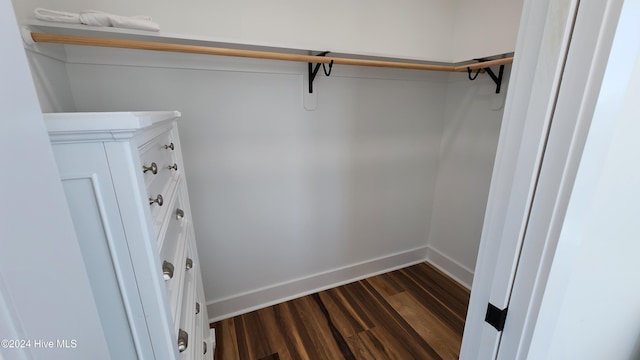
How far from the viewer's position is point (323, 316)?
1.80m

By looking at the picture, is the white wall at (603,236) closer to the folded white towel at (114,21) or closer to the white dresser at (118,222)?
the white dresser at (118,222)

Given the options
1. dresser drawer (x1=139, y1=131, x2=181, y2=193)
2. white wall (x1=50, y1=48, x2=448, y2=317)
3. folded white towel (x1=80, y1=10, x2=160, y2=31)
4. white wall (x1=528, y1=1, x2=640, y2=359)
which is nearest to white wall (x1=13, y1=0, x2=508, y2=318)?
white wall (x1=50, y1=48, x2=448, y2=317)

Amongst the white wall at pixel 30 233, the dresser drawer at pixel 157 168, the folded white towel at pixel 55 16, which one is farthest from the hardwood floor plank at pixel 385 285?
the folded white towel at pixel 55 16

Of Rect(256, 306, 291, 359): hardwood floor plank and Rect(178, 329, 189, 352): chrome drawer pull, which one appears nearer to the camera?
Rect(178, 329, 189, 352): chrome drawer pull

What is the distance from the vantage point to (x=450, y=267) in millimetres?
2246

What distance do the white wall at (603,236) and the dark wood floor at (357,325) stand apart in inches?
39.4

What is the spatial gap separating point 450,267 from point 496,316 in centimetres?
184

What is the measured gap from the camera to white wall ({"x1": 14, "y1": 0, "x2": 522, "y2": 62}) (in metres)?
1.28

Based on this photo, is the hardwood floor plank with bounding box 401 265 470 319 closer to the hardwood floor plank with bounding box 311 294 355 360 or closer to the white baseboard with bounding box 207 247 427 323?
the white baseboard with bounding box 207 247 427 323

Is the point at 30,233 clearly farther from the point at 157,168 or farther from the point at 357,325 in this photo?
the point at 357,325

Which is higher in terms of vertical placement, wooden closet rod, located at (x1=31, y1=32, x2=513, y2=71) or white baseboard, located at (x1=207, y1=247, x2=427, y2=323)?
wooden closet rod, located at (x1=31, y1=32, x2=513, y2=71)

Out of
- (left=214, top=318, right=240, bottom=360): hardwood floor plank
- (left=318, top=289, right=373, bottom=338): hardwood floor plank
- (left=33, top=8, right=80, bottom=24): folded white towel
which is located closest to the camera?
(left=33, top=8, right=80, bottom=24): folded white towel

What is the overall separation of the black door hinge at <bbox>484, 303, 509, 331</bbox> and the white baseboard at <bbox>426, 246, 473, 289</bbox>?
5.51 feet

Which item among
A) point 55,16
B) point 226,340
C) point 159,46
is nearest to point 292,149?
point 159,46
